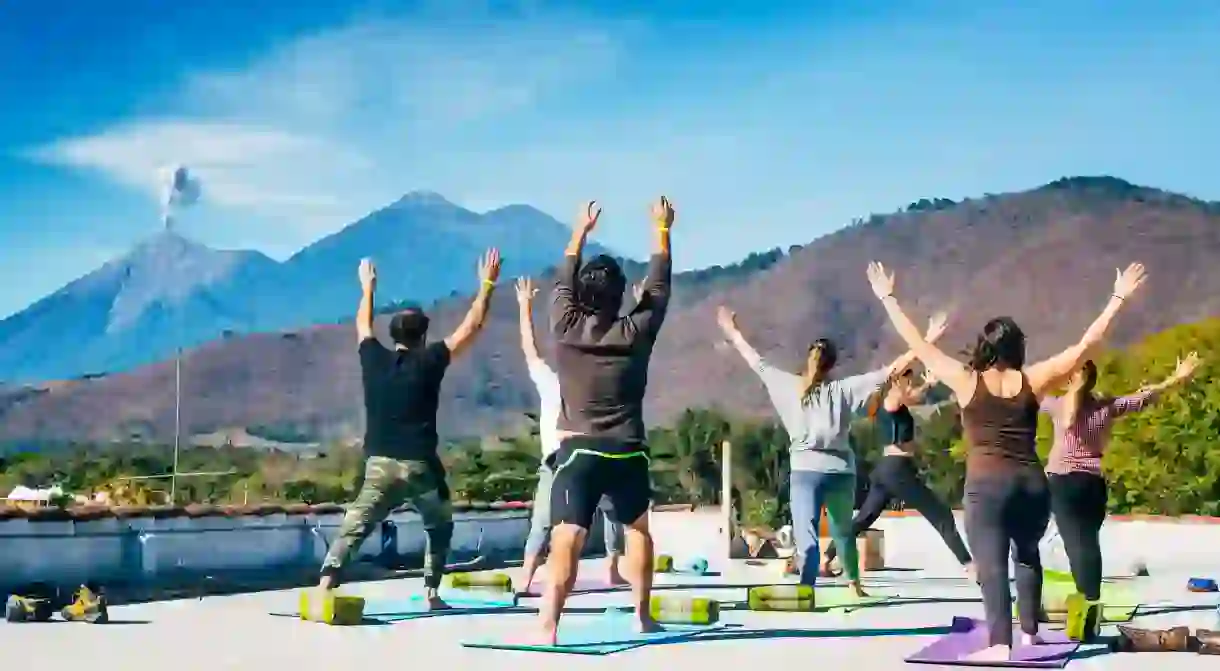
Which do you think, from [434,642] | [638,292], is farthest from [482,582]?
[638,292]

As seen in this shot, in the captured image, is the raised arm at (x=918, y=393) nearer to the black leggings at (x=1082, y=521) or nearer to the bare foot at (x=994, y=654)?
the black leggings at (x=1082, y=521)

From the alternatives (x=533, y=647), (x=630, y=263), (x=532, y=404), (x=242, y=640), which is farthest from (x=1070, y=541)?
(x=630, y=263)

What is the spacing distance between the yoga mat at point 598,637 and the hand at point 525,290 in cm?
175

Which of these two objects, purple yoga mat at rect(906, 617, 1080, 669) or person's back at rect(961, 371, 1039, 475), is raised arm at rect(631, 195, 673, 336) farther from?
purple yoga mat at rect(906, 617, 1080, 669)

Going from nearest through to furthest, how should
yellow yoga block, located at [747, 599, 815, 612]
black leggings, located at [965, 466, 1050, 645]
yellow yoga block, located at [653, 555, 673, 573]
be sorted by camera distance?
1. black leggings, located at [965, 466, 1050, 645]
2. yellow yoga block, located at [747, 599, 815, 612]
3. yellow yoga block, located at [653, 555, 673, 573]

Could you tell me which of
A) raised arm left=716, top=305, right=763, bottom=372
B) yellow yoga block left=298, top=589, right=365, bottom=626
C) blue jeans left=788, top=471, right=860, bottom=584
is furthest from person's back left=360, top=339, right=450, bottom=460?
blue jeans left=788, top=471, right=860, bottom=584

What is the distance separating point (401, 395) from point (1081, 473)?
11.6 feet

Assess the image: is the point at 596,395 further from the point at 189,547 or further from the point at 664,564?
the point at 664,564

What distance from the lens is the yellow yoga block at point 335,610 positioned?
9195 millimetres

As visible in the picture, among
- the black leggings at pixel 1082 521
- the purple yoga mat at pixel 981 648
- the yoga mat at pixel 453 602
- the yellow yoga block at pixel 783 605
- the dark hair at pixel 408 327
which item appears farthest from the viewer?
the yellow yoga block at pixel 783 605

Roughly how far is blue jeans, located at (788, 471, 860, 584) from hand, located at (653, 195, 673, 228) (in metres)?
2.95

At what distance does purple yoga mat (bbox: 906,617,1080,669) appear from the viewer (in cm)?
735

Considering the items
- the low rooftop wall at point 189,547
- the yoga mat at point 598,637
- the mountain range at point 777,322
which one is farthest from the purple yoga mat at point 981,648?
the mountain range at point 777,322

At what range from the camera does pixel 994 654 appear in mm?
7434
